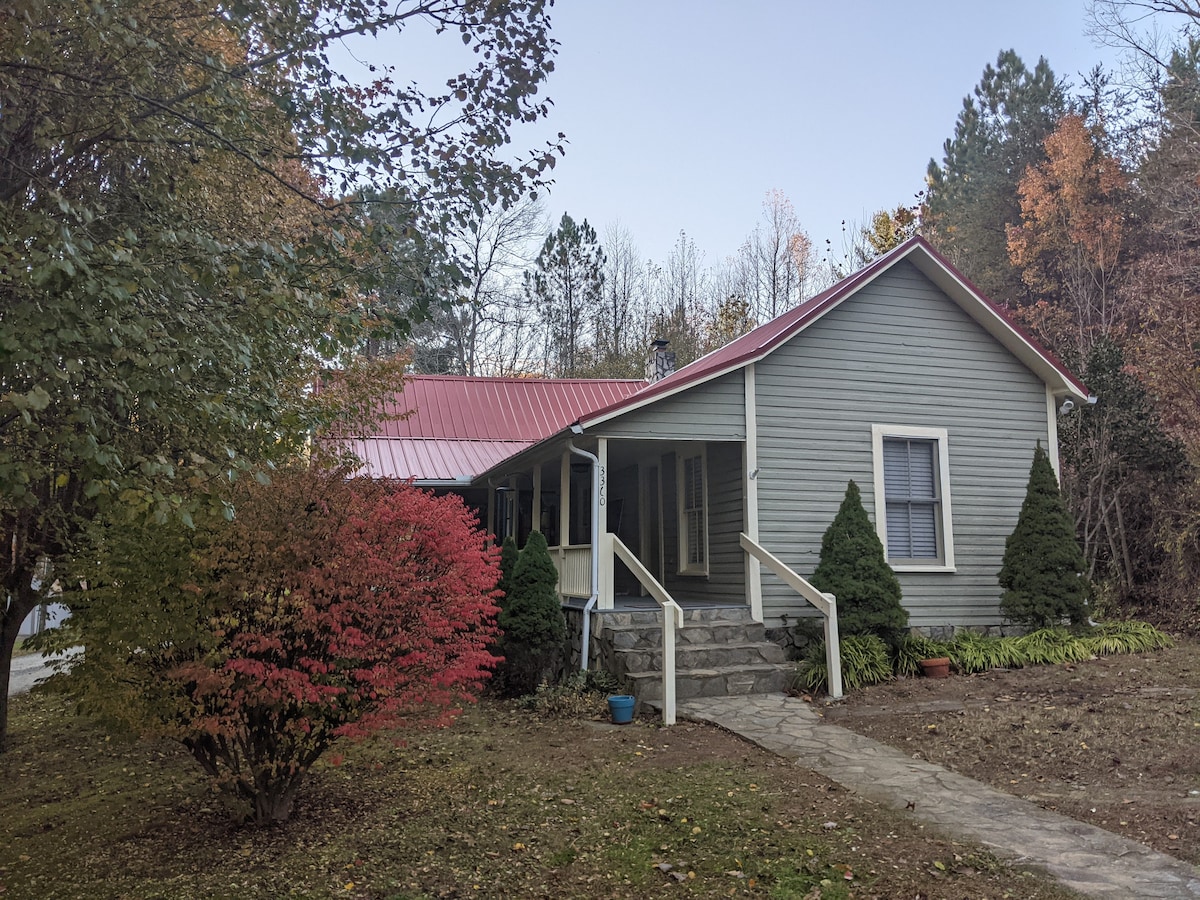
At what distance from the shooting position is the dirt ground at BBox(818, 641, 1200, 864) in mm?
5707

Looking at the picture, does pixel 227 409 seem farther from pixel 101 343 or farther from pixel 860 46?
pixel 860 46

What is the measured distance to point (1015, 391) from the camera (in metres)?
12.4

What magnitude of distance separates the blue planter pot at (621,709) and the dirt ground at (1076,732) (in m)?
1.93

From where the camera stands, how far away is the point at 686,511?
42.5 ft

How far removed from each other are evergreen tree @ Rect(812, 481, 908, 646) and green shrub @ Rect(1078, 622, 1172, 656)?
2.69 metres

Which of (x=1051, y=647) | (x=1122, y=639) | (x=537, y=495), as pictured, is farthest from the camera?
(x=537, y=495)

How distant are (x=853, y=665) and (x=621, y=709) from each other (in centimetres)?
291

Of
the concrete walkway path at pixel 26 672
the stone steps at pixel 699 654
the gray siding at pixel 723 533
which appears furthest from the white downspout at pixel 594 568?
the concrete walkway path at pixel 26 672

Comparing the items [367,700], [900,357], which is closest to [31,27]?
[367,700]

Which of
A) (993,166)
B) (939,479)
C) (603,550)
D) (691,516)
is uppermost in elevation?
(993,166)

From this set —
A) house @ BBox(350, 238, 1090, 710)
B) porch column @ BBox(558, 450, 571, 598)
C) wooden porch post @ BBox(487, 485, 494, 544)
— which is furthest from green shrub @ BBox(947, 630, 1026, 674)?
wooden porch post @ BBox(487, 485, 494, 544)

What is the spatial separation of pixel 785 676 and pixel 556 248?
25.1m

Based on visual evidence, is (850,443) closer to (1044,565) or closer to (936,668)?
(1044,565)

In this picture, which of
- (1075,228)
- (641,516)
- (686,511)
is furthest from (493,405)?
(1075,228)
